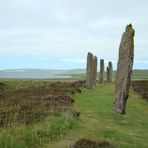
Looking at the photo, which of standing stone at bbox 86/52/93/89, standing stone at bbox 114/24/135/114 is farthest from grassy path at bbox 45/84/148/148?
standing stone at bbox 86/52/93/89

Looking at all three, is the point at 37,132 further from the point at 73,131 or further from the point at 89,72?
the point at 89,72

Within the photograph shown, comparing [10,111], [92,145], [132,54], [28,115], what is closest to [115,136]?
[92,145]

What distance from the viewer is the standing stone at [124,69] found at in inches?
987

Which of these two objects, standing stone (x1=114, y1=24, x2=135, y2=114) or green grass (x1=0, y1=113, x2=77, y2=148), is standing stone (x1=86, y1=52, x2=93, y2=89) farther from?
green grass (x1=0, y1=113, x2=77, y2=148)

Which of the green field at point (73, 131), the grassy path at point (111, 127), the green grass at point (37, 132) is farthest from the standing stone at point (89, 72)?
the green grass at point (37, 132)

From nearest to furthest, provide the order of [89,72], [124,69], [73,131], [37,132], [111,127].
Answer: [37,132]
[73,131]
[111,127]
[124,69]
[89,72]

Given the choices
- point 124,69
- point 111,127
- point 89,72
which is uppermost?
point 124,69

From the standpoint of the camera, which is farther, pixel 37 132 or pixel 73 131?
pixel 73 131

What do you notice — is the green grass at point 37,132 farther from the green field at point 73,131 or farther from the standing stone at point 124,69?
the standing stone at point 124,69

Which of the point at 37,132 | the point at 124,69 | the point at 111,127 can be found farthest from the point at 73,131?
the point at 124,69

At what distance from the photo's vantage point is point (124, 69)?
25688 millimetres

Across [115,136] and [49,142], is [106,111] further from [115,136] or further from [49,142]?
[49,142]

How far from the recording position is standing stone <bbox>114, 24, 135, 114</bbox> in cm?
2506

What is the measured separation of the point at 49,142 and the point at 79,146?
126cm
